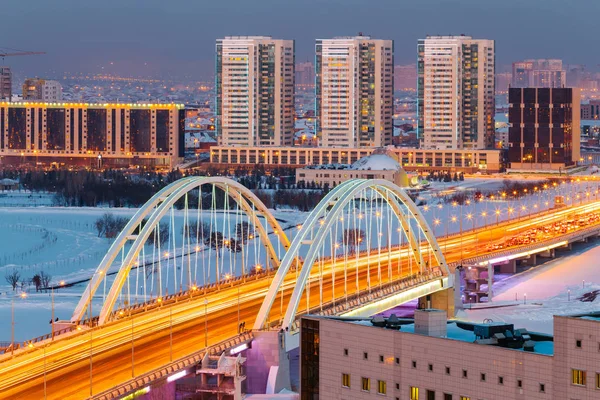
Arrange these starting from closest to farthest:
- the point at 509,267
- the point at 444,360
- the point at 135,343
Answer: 1. the point at 444,360
2. the point at 135,343
3. the point at 509,267

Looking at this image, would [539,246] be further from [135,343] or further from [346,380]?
[346,380]

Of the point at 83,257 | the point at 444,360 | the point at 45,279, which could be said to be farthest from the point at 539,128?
the point at 444,360

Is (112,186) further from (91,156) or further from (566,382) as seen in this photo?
(566,382)

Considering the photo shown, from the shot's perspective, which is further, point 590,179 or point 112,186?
point 590,179

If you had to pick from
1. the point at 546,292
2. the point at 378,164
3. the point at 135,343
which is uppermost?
the point at 378,164

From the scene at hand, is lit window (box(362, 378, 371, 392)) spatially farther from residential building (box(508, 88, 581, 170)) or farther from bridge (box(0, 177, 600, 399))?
residential building (box(508, 88, 581, 170))

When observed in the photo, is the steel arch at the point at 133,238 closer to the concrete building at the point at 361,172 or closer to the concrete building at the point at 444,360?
the concrete building at the point at 444,360

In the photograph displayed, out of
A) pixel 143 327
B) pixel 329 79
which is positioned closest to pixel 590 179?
pixel 329 79
